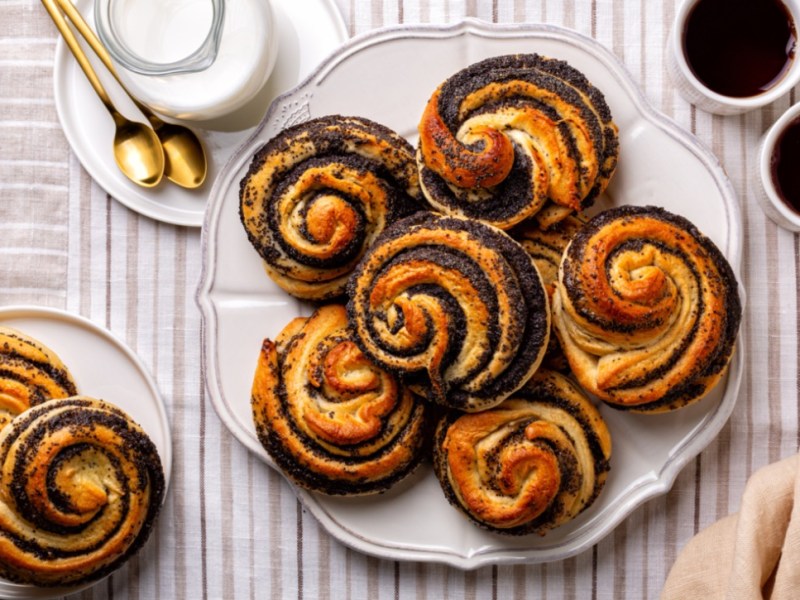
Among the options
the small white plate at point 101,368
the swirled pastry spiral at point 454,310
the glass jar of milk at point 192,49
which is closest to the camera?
the swirled pastry spiral at point 454,310

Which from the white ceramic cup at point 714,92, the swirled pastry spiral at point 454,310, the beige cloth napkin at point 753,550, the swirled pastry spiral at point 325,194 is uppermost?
the white ceramic cup at point 714,92

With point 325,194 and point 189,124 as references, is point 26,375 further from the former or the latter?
point 325,194

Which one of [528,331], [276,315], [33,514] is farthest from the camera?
[276,315]

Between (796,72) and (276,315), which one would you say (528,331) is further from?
(796,72)

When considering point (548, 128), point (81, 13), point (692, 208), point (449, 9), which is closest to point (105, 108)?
→ point (81, 13)

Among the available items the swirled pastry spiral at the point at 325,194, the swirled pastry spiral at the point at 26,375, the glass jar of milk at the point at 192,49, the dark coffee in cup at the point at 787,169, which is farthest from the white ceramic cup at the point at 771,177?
the swirled pastry spiral at the point at 26,375

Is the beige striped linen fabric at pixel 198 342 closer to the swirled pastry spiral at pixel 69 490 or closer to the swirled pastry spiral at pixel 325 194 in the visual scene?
the swirled pastry spiral at pixel 69 490

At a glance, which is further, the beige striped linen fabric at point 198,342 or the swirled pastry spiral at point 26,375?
the beige striped linen fabric at point 198,342
